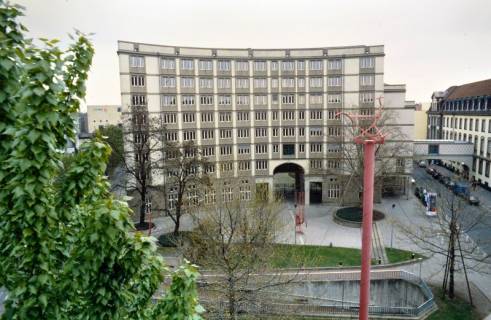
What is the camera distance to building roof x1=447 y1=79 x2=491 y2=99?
54094mm

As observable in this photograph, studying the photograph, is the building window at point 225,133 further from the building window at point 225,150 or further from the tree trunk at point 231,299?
the tree trunk at point 231,299

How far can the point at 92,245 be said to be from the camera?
5137mm

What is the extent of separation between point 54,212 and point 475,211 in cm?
4471

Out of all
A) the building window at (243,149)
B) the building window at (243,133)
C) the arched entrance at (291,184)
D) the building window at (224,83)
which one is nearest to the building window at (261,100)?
the building window at (243,133)

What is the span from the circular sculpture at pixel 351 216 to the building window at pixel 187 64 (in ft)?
79.6

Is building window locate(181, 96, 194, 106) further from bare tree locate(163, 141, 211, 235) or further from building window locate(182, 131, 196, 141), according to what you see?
bare tree locate(163, 141, 211, 235)

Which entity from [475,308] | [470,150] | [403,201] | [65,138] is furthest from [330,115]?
[65,138]

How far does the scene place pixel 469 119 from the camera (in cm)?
5769

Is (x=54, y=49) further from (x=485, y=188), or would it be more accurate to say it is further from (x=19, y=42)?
(x=485, y=188)

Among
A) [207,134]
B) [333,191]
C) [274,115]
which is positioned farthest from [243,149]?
[333,191]

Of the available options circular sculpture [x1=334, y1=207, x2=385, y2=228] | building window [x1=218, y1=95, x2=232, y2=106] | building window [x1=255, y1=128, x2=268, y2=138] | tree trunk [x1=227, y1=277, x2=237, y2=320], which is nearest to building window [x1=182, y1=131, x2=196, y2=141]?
building window [x1=218, y1=95, x2=232, y2=106]

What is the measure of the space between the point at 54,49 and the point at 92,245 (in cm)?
274

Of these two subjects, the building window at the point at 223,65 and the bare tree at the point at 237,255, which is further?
the building window at the point at 223,65

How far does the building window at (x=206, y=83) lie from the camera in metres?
44.6
